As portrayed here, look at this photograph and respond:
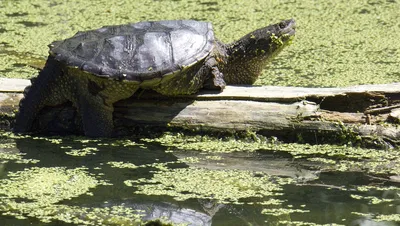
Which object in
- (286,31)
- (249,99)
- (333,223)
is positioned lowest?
(333,223)

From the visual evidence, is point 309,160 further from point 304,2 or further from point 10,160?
point 304,2

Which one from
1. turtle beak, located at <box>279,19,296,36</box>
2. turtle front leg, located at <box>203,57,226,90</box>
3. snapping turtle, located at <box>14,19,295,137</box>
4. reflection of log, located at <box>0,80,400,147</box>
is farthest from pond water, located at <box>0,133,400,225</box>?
turtle beak, located at <box>279,19,296,36</box>

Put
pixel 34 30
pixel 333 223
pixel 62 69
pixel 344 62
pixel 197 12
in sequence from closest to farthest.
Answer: pixel 333 223 < pixel 62 69 < pixel 344 62 < pixel 34 30 < pixel 197 12

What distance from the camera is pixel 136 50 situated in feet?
16.3

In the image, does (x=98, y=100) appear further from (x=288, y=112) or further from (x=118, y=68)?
(x=288, y=112)

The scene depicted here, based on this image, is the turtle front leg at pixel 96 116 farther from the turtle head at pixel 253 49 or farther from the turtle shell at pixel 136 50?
the turtle head at pixel 253 49

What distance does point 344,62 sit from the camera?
6.86 m

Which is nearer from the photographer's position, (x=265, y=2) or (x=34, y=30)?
(x=34, y=30)

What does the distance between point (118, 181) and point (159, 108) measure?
820mm

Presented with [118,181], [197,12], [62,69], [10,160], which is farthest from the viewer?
[197,12]

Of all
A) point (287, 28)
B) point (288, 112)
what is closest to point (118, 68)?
point (288, 112)

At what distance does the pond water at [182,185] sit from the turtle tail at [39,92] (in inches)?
6.8

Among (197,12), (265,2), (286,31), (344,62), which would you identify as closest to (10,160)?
(286,31)

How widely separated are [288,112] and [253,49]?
71 centimetres
